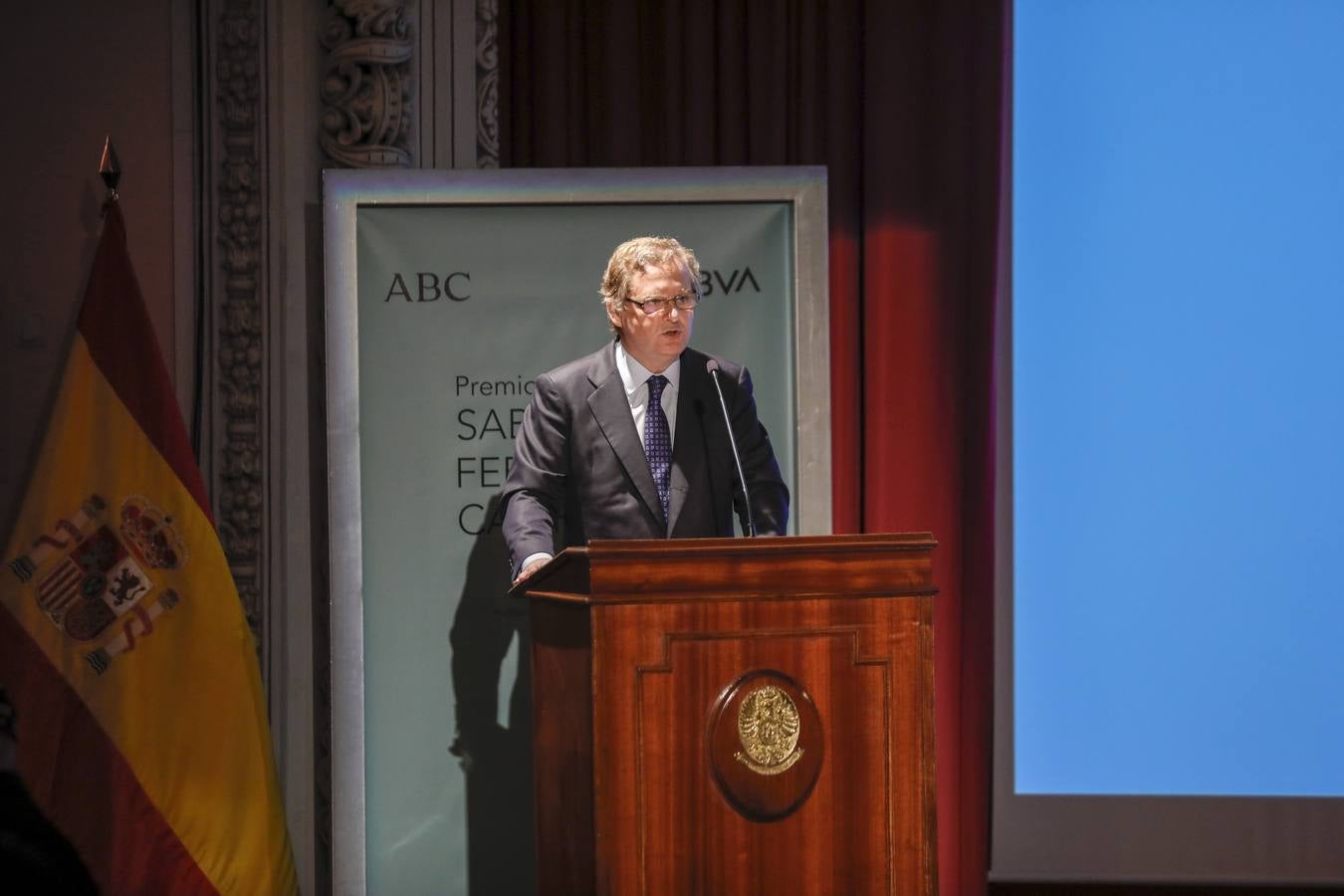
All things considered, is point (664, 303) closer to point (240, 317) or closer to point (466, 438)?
point (466, 438)

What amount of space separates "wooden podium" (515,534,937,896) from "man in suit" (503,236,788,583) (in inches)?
25.6

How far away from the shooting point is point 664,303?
3.03m

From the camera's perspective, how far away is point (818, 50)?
4055 mm

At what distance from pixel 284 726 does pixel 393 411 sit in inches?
37.4

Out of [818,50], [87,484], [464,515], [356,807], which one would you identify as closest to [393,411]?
[464,515]

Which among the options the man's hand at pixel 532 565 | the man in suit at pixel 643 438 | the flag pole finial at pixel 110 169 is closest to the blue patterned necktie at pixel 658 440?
the man in suit at pixel 643 438

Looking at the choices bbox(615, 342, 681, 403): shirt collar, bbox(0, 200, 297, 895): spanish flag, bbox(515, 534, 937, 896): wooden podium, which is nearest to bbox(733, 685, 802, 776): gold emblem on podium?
bbox(515, 534, 937, 896): wooden podium

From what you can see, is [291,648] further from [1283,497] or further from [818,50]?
[1283,497]

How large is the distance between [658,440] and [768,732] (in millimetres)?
944

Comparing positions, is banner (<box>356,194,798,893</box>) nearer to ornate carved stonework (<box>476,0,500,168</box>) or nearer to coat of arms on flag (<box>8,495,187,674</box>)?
ornate carved stonework (<box>476,0,500,168</box>)

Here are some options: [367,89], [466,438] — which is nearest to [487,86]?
[367,89]

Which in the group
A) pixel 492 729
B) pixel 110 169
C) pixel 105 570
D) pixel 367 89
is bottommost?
pixel 492 729

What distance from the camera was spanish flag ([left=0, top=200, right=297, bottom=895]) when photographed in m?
3.31

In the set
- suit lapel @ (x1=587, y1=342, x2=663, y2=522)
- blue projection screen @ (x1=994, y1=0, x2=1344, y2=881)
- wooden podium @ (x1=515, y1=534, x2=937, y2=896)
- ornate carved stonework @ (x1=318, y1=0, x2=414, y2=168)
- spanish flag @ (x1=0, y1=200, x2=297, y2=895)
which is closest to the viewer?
Result: wooden podium @ (x1=515, y1=534, x2=937, y2=896)
